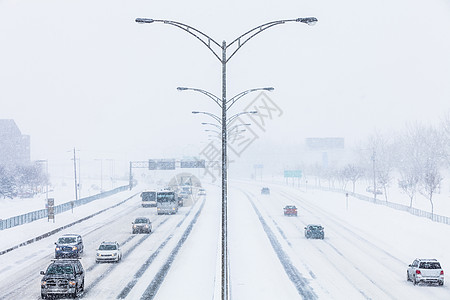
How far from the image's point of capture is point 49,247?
143 ft

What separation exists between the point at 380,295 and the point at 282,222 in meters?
37.5

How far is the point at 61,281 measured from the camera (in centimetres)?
2456

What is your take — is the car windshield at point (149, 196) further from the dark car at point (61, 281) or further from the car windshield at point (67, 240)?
the dark car at point (61, 281)

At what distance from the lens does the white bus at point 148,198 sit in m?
83.3

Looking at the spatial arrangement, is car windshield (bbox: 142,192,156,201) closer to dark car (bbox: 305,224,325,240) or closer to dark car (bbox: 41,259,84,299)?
dark car (bbox: 305,224,325,240)

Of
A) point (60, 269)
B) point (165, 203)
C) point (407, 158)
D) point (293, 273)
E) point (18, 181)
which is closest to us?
point (60, 269)

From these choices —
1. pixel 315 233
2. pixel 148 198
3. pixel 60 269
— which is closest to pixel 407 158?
pixel 148 198

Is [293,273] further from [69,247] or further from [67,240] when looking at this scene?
[67,240]

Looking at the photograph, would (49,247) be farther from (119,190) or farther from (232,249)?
(119,190)

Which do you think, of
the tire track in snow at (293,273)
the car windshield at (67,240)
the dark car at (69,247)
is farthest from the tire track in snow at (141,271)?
the tire track in snow at (293,273)

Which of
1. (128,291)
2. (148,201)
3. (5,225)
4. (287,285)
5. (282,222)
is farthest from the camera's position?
(148,201)

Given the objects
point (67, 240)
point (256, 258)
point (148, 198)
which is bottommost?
point (256, 258)

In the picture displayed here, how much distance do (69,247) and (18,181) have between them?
93525mm

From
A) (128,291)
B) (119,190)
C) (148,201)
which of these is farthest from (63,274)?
(119,190)
